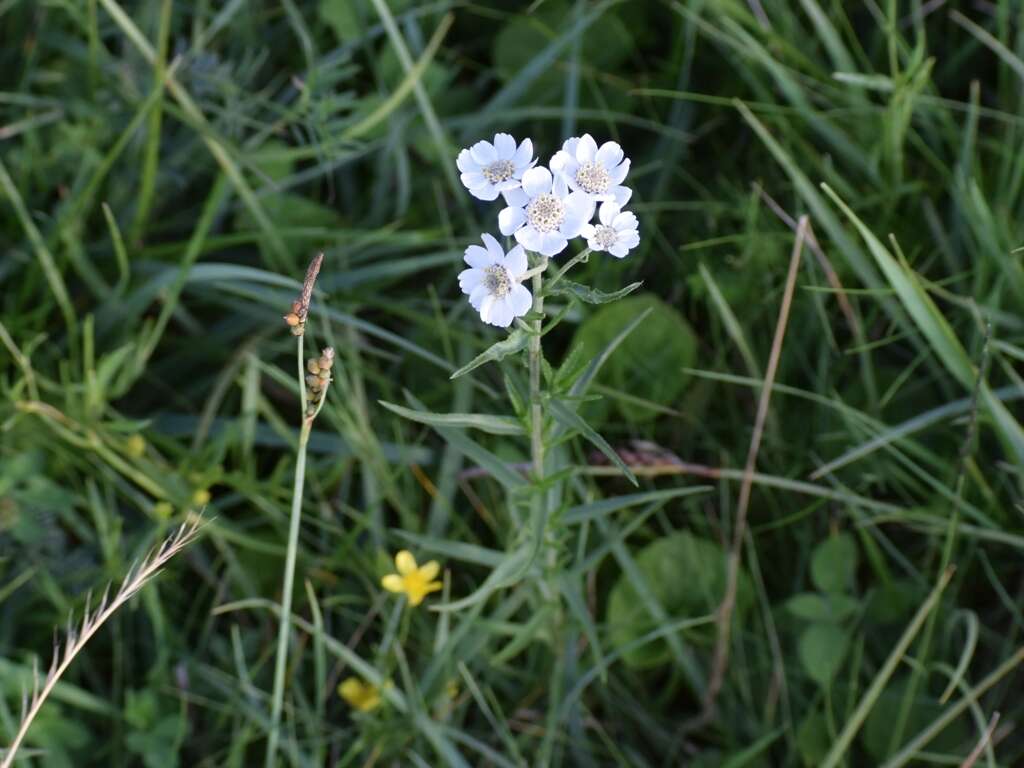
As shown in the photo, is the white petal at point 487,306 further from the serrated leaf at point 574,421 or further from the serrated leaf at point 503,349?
the serrated leaf at point 574,421

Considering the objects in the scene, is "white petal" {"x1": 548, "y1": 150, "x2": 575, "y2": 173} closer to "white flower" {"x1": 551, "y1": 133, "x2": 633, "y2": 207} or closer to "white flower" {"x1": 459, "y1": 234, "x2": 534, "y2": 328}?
"white flower" {"x1": 551, "y1": 133, "x2": 633, "y2": 207}

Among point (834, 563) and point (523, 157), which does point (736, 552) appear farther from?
point (523, 157)

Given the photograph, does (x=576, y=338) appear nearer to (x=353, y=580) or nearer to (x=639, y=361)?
(x=639, y=361)

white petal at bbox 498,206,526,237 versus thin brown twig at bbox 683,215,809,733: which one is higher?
white petal at bbox 498,206,526,237

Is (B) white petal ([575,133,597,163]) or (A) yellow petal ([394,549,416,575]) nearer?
(B) white petal ([575,133,597,163])

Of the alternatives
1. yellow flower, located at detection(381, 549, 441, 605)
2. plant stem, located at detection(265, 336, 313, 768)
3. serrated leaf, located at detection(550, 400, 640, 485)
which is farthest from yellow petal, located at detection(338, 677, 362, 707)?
serrated leaf, located at detection(550, 400, 640, 485)

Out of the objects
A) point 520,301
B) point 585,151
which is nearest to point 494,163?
point 585,151

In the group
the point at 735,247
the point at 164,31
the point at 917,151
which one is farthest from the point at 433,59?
the point at 917,151
